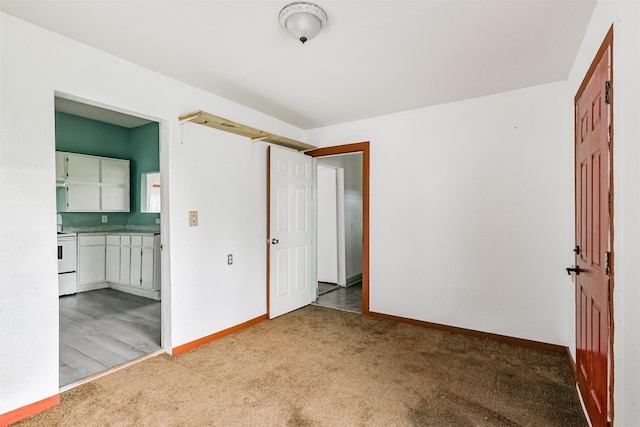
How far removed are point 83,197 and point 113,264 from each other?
112 centimetres

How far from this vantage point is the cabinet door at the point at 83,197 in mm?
4871

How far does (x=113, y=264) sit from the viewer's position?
5.19 meters

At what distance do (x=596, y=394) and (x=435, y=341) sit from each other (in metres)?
1.55

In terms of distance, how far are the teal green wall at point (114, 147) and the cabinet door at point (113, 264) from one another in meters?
0.53

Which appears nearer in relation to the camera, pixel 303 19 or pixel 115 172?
pixel 303 19

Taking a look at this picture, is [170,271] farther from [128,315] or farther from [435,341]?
[435,341]

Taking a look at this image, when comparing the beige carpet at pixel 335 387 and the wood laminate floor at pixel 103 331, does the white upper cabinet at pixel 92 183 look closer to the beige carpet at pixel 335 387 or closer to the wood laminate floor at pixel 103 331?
the wood laminate floor at pixel 103 331

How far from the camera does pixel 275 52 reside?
7.88ft

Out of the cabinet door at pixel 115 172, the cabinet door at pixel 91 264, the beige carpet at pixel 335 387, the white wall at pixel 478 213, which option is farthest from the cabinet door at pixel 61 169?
the white wall at pixel 478 213

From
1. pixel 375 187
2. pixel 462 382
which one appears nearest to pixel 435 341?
pixel 462 382

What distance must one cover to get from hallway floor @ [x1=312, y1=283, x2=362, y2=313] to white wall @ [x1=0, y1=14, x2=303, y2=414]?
3.44ft

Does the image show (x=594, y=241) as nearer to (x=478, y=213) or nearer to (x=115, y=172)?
(x=478, y=213)

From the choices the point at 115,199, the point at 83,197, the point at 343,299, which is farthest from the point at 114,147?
the point at 343,299

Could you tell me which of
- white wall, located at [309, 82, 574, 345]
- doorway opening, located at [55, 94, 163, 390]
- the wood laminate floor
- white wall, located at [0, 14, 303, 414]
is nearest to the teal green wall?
doorway opening, located at [55, 94, 163, 390]
